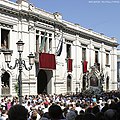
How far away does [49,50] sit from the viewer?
121ft

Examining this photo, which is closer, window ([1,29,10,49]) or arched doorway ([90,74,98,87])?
window ([1,29,10,49])

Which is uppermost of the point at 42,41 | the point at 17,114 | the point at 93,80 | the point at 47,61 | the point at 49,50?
the point at 42,41

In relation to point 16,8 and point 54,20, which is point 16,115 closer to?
point 16,8

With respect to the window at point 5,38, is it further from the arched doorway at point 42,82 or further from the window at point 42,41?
the arched doorway at point 42,82

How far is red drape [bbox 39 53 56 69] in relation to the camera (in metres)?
33.9

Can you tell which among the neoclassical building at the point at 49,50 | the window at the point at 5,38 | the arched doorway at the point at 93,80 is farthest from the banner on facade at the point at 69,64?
the window at the point at 5,38

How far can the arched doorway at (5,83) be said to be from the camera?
2904cm

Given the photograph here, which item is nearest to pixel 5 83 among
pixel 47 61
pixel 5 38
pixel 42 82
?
pixel 5 38

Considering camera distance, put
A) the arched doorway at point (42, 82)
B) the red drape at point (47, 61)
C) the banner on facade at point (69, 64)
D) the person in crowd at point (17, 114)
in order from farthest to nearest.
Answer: the banner on facade at point (69, 64) → the arched doorway at point (42, 82) → the red drape at point (47, 61) → the person in crowd at point (17, 114)

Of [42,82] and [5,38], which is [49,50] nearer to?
[42,82]

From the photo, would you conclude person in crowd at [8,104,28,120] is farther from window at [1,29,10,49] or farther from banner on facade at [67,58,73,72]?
banner on facade at [67,58,73,72]

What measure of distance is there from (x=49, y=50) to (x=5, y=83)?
8450 mm

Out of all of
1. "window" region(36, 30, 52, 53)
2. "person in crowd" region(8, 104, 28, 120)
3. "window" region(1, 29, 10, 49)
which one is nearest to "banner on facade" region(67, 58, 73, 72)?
"window" region(36, 30, 52, 53)

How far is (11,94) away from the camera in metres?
29.9
